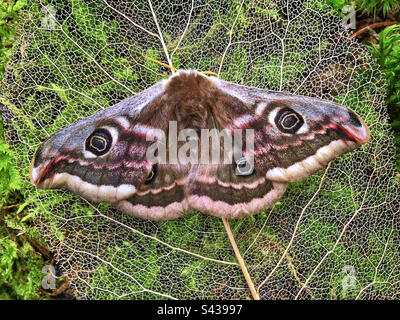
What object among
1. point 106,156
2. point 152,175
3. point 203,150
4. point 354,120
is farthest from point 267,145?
point 106,156

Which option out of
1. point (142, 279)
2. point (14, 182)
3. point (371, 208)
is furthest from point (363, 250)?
point (14, 182)

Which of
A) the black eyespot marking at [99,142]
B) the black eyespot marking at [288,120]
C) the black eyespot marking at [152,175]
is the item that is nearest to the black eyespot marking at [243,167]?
the black eyespot marking at [288,120]

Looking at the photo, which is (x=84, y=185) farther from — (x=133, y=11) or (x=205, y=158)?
(x=133, y=11)

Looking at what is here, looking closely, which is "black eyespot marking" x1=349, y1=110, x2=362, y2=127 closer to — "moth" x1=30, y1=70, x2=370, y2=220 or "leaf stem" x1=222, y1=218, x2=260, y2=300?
"moth" x1=30, y1=70, x2=370, y2=220

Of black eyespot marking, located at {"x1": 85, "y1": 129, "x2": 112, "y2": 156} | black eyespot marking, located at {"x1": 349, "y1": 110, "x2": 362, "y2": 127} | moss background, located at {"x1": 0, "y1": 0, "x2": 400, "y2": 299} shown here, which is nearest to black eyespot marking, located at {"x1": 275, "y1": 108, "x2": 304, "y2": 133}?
black eyespot marking, located at {"x1": 349, "y1": 110, "x2": 362, "y2": 127}

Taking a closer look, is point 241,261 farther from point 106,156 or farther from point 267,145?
point 106,156

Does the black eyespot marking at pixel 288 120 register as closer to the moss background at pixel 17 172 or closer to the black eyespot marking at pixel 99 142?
the moss background at pixel 17 172
